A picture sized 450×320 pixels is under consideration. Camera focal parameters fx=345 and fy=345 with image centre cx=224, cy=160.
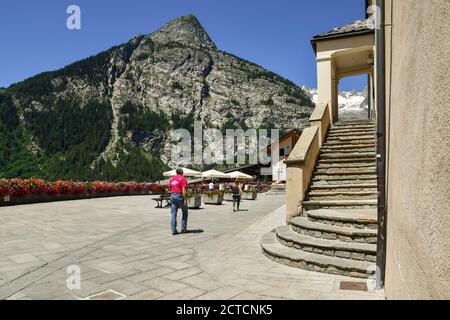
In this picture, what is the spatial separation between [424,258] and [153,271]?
13.1ft

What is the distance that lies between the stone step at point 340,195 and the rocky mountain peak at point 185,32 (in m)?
176

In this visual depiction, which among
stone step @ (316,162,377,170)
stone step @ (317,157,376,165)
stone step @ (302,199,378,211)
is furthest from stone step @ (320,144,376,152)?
stone step @ (302,199,378,211)

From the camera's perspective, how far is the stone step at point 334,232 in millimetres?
5199

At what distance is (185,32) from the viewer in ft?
594

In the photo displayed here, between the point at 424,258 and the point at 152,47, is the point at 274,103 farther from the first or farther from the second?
the point at 424,258

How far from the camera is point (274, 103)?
460 feet

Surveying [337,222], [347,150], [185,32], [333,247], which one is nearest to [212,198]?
[347,150]

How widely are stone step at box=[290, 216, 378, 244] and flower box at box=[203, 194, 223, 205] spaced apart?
12.3 metres

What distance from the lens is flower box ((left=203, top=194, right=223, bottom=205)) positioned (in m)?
18.8

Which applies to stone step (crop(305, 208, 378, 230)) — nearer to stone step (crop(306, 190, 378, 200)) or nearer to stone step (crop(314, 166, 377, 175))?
stone step (crop(306, 190, 378, 200))

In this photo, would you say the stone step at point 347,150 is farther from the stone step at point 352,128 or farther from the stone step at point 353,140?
the stone step at point 352,128

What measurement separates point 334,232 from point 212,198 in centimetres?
1370

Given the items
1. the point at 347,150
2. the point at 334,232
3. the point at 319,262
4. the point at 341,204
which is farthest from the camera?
the point at 347,150

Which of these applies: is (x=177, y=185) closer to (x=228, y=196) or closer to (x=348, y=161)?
(x=348, y=161)
